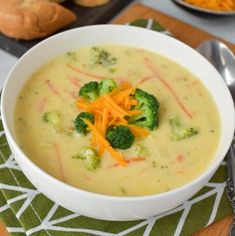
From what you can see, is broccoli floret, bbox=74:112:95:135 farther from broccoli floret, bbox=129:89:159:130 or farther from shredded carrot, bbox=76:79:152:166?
broccoli floret, bbox=129:89:159:130

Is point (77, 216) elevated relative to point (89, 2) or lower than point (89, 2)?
lower

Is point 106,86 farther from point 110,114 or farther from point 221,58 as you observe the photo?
point 221,58

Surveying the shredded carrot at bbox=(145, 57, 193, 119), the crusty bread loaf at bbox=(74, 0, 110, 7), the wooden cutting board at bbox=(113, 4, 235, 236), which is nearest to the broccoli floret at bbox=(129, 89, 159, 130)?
the shredded carrot at bbox=(145, 57, 193, 119)

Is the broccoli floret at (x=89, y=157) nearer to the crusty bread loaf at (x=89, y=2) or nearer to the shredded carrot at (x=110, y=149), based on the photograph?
the shredded carrot at (x=110, y=149)

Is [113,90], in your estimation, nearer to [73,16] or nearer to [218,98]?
[218,98]

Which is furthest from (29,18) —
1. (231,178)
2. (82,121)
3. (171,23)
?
(231,178)

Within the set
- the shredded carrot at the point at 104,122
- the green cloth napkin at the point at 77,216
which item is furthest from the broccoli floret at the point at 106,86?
the green cloth napkin at the point at 77,216
